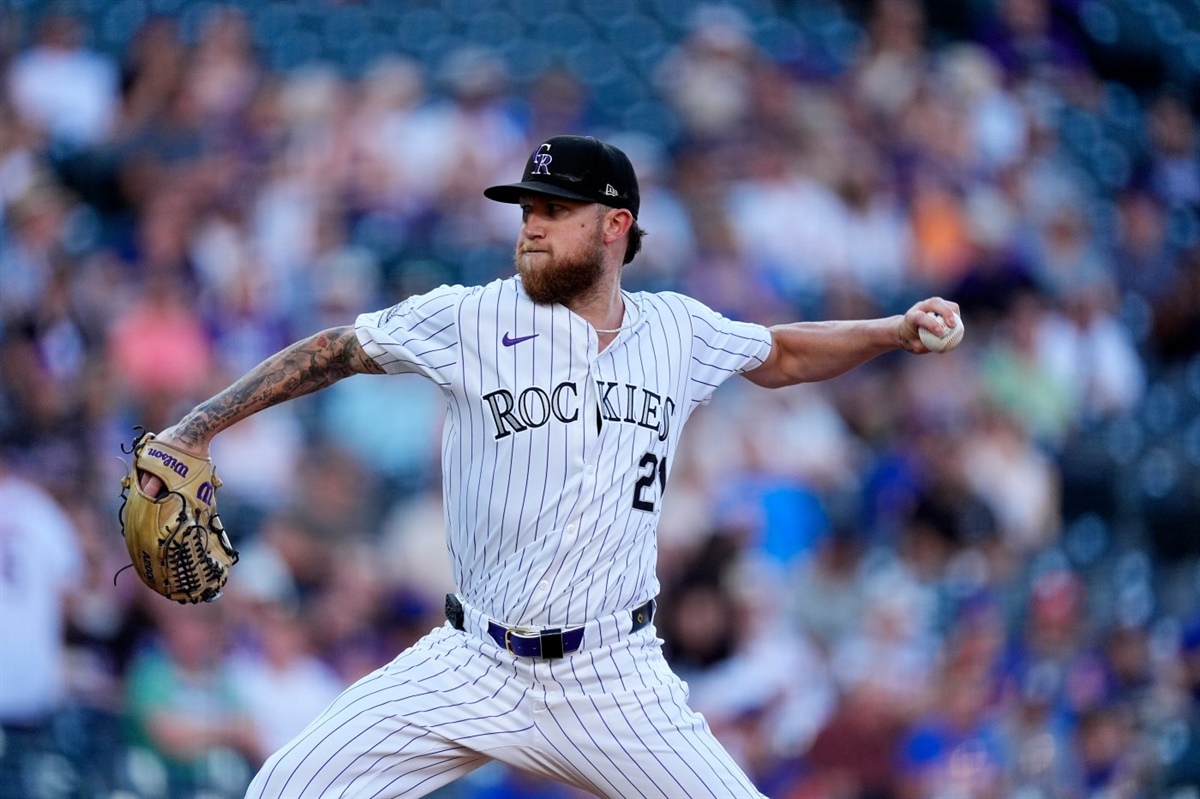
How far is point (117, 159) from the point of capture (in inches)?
297

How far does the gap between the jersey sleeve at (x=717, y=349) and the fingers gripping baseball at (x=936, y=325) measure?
40cm

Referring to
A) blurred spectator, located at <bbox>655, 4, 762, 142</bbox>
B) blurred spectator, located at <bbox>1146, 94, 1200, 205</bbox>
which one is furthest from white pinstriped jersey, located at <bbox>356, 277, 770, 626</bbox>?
blurred spectator, located at <bbox>1146, 94, 1200, 205</bbox>

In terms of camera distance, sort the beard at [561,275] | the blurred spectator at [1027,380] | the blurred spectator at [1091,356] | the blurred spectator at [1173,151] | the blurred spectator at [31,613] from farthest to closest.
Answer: the blurred spectator at [1173,151] → the blurred spectator at [1091,356] → the blurred spectator at [1027,380] → the blurred spectator at [31,613] → the beard at [561,275]

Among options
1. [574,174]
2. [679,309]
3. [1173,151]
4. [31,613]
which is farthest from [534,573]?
[1173,151]

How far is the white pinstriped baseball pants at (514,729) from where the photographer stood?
130 inches

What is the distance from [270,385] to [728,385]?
3.92 metres

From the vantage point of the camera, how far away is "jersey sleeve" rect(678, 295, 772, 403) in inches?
147

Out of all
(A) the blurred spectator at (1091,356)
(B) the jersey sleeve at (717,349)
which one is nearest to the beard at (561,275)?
(B) the jersey sleeve at (717,349)

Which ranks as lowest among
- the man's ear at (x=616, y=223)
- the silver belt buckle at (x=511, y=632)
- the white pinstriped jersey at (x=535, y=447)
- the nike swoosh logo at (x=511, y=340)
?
the silver belt buckle at (x=511, y=632)

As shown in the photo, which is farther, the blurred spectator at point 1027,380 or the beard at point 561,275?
the blurred spectator at point 1027,380

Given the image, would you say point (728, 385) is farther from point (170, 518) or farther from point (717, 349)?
point (170, 518)

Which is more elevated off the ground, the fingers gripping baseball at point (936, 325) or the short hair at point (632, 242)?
the short hair at point (632, 242)

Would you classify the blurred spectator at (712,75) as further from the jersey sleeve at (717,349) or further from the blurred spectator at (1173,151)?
the jersey sleeve at (717,349)

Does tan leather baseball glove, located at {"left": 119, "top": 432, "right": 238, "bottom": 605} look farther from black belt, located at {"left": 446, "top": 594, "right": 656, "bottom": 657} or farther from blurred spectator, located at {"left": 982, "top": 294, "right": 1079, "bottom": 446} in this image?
blurred spectator, located at {"left": 982, "top": 294, "right": 1079, "bottom": 446}
